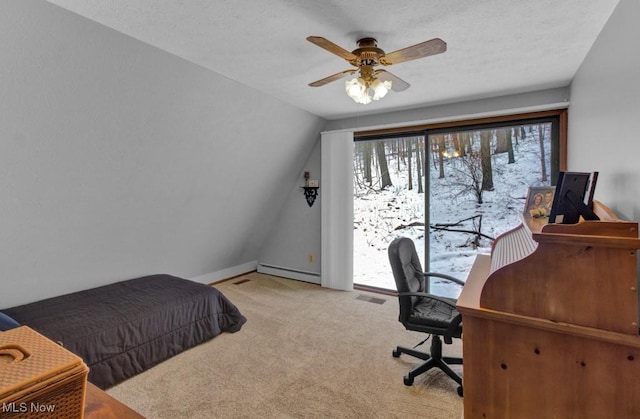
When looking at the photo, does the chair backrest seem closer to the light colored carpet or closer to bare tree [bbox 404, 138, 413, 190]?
the light colored carpet

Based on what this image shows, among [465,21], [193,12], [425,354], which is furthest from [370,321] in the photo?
[193,12]

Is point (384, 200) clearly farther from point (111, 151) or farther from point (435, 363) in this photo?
point (111, 151)

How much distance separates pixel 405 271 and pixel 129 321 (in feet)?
7.04

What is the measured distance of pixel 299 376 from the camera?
2.37 metres

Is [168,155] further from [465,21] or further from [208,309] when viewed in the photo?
[465,21]

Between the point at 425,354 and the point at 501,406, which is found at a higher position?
the point at 501,406

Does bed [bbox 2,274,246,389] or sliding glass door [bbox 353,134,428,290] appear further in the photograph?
sliding glass door [bbox 353,134,428,290]

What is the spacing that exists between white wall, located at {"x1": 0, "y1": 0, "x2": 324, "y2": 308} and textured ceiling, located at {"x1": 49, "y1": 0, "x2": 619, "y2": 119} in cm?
20

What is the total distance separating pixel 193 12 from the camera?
172 centimetres

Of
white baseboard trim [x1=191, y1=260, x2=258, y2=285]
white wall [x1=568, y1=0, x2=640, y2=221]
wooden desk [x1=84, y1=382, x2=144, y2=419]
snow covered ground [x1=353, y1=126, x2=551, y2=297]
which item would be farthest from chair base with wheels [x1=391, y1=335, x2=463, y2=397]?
white baseboard trim [x1=191, y1=260, x2=258, y2=285]

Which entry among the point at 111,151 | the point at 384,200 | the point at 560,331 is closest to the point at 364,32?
the point at 560,331

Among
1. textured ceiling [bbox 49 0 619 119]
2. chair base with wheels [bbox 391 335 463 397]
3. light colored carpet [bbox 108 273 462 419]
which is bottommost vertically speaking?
light colored carpet [bbox 108 273 462 419]

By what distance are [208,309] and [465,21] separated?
301 cm

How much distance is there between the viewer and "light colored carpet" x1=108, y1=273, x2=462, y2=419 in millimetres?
2016
